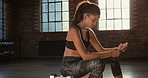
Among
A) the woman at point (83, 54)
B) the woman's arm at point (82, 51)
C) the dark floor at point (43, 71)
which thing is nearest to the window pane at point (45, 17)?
the dark floor at point (43, 71)

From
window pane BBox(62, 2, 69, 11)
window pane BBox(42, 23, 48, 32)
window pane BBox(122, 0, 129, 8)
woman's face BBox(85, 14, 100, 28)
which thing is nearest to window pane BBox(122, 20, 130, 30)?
window pane BBox(122, 0, 129, 8)

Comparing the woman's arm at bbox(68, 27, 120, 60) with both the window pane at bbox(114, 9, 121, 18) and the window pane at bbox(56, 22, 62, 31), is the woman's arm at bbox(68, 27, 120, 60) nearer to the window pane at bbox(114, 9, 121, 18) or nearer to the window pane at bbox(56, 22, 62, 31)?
the window pane at bbox(114, 9, 121, 18)

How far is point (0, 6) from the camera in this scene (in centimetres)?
988

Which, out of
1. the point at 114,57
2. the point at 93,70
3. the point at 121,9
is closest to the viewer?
the point at 93,70

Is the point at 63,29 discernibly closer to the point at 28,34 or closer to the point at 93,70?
the point at 28,34

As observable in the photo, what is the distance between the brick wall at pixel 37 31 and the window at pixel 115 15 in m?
0.28

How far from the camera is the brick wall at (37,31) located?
923cm

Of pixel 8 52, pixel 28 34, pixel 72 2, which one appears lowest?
pixel 8 52

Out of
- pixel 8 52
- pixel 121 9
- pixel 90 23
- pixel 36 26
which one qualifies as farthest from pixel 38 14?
pixel 90 23

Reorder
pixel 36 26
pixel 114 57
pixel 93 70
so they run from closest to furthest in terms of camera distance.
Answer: pixel 93 70 → pixel 114 57 → pixel 36 26

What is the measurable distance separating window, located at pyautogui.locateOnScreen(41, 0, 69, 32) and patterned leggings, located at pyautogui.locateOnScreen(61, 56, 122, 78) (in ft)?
26.7

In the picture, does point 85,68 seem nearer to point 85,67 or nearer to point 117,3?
point 85,67

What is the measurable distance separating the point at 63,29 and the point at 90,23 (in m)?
8.19

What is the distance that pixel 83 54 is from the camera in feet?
6.44
